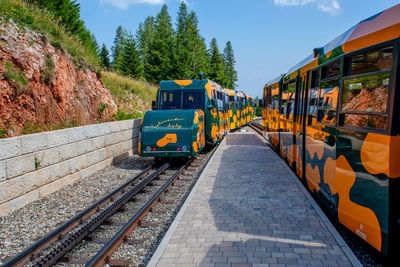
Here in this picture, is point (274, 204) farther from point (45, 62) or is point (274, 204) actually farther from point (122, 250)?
Result: point (45, 62)

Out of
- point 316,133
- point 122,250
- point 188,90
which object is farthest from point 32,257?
point 188,90

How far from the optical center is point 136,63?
5075 cm

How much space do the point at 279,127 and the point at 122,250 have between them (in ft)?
27.5

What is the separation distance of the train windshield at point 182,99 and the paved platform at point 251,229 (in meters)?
Result: 4.46

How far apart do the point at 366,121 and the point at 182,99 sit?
29.1 feet

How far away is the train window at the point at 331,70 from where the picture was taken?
5261mm

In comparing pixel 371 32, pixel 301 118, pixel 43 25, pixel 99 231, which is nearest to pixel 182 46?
pixel 43 25

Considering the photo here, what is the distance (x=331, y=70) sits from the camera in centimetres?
565

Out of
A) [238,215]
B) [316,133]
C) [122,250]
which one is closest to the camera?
[122,250]

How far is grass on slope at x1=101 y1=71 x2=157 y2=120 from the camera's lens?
2012 centimetres

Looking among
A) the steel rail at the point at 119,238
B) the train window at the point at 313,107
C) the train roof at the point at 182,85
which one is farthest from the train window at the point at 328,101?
the train roof at the point at 182,85

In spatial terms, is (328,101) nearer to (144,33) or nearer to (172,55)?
(172,55)

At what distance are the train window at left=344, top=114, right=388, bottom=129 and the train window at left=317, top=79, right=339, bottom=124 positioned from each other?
50cm

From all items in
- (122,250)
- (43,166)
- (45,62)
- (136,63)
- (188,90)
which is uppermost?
(136,63)
